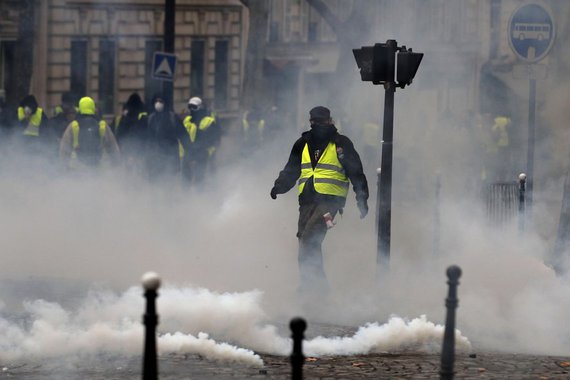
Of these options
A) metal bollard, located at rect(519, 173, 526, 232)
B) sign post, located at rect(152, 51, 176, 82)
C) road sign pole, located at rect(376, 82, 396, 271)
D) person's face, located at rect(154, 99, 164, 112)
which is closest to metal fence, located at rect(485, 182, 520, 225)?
metal bollard, located at rect(519, 173, 526, 232)

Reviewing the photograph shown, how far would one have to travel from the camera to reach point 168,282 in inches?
479

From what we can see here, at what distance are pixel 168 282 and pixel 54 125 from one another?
9.30m

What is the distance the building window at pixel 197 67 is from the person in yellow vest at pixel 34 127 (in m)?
12.7

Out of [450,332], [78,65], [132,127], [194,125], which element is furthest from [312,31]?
[450,332]

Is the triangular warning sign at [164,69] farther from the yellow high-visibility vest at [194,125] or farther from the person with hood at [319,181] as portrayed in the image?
the person with hood at [319,181]

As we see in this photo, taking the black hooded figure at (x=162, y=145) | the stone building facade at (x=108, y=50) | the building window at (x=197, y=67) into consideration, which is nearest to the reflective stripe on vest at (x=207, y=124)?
the black hooded figure at (x=162, y=145)

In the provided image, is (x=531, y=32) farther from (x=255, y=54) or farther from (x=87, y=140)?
(x=255, y=54)

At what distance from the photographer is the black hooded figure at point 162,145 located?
20.9m

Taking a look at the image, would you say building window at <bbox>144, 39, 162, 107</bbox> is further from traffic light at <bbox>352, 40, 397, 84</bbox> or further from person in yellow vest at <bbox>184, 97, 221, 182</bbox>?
traffic light at <bbox>352, 40, 397, 84</bbox>

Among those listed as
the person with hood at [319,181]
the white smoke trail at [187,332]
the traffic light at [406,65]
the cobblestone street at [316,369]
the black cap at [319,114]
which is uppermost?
the traffic light at [406,65]

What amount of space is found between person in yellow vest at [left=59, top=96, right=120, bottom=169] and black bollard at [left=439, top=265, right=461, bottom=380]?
10.4 m

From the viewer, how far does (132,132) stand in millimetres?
22094

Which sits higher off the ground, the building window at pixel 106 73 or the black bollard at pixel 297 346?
the building window at pixel 106 73

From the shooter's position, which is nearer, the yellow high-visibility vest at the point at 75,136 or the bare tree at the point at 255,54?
the yellow high-visibility vest at the point at 75,136
